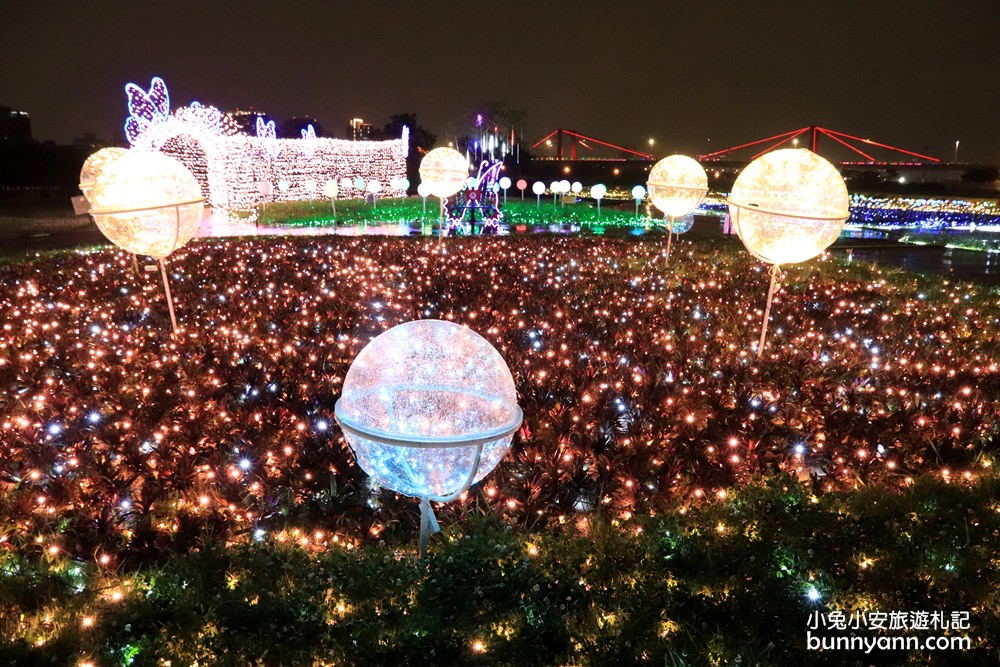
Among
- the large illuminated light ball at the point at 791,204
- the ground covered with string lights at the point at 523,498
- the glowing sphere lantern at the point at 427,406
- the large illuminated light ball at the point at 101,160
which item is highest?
the large illuminated light ball at the point at 101,160

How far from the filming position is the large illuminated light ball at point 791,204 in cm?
538

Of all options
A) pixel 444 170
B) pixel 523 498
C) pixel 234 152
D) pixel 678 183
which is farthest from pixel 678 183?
pixel 234 152

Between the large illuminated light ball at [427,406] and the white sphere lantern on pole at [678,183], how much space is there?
8830 millimetres

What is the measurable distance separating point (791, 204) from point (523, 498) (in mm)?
3813

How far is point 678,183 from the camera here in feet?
34.9

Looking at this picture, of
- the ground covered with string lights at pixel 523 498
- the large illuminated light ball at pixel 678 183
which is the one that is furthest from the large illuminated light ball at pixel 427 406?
the large illuminated light ball at pixel 678 183

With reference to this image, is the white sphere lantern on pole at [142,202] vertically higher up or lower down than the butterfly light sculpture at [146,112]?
lower down

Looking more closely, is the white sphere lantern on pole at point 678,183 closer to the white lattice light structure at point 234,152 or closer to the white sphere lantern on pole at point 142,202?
the white sphere lantern on pole at point 142,202

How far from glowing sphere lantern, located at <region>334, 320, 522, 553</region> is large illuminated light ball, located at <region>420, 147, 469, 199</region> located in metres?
10.3

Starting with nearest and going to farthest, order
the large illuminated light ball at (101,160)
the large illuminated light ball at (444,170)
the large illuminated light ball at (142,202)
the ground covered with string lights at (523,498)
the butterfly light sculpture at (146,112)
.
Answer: the ground covered with string lights at (523,498)
the large illuminated light ball at (142,202)
the large illuminated light ball at (101,160)
the large illuminated light ball at (444,170)
the butterfly light sculpture at (146,112)

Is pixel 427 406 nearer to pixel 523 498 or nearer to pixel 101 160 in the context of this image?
pixel 523 498

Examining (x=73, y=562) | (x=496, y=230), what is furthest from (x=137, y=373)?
(x=496, y=230)

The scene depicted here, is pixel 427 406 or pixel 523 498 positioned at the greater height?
pixel 427 406

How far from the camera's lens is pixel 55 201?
28156mm
